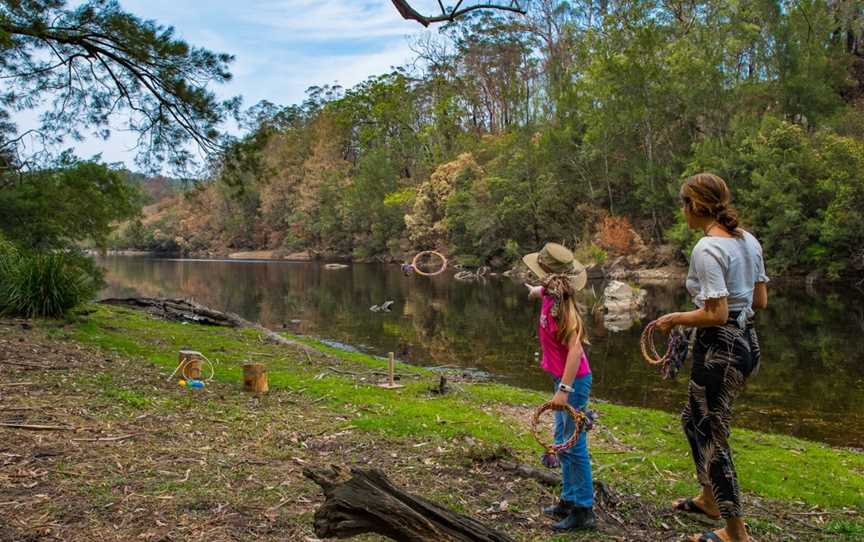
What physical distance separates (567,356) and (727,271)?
1100 millimetres

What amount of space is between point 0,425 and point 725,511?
5.73 m

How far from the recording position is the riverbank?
4375mm

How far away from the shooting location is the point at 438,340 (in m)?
21.3

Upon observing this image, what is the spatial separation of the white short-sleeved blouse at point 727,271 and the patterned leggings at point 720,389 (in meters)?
0.14

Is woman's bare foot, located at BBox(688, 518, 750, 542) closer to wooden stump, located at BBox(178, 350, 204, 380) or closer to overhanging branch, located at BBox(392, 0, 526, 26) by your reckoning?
overhanging branch, located at BBox(392, 0, 526, 26)

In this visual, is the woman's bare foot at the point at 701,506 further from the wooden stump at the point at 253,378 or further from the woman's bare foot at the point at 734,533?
the wooden stump at the point at 253,378

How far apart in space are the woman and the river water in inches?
307

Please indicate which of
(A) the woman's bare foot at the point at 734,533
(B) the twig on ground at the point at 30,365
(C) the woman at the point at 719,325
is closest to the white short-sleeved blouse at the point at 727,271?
(C) the woman at the point at 719,325

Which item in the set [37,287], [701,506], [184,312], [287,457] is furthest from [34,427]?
[184,312]

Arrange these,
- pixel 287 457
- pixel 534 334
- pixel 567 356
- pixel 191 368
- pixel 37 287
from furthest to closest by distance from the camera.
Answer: pixel 534 334, pixel 37 287, pixel 191 368, pixel 287 457, pixel 567 356

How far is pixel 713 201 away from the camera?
4.09 metres

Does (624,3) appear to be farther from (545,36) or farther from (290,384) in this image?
(290,384)

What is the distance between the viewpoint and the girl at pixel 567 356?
→ 4340 mm

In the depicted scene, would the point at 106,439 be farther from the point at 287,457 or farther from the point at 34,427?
the point at 287,457
